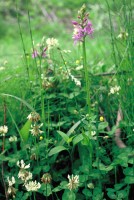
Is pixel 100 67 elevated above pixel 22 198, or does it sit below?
above

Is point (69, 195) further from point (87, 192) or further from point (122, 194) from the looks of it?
point (122, 194)

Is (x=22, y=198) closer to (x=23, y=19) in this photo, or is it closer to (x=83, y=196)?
(x=83, y=196)

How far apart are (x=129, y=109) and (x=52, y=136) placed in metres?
0.37

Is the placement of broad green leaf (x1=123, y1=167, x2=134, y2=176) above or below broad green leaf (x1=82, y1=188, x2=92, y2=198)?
above

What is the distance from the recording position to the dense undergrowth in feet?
4.74

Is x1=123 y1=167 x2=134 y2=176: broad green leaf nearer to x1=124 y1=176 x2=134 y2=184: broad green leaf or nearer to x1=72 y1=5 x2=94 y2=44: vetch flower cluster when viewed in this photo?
x1=124 y1=176 x2=134 y2=184: broad green leaf

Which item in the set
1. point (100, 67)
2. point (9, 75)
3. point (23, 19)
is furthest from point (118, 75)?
point (23, 19)

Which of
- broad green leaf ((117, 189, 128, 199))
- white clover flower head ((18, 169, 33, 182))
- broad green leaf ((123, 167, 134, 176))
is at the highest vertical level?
white clover flower head ((18, 169, 33, 182))

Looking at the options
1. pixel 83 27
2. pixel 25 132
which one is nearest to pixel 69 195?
pixel 25 132

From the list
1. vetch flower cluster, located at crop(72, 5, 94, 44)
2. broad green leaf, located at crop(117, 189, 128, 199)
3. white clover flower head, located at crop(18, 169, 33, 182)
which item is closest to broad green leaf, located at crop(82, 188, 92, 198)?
broad green leaf, located at crop(117, 189, 128, 199)

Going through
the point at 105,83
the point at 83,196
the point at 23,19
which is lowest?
the point at 83,196

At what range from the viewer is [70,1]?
26.1 feet

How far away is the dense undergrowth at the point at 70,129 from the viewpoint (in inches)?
56.9

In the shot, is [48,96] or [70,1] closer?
[48,96]
